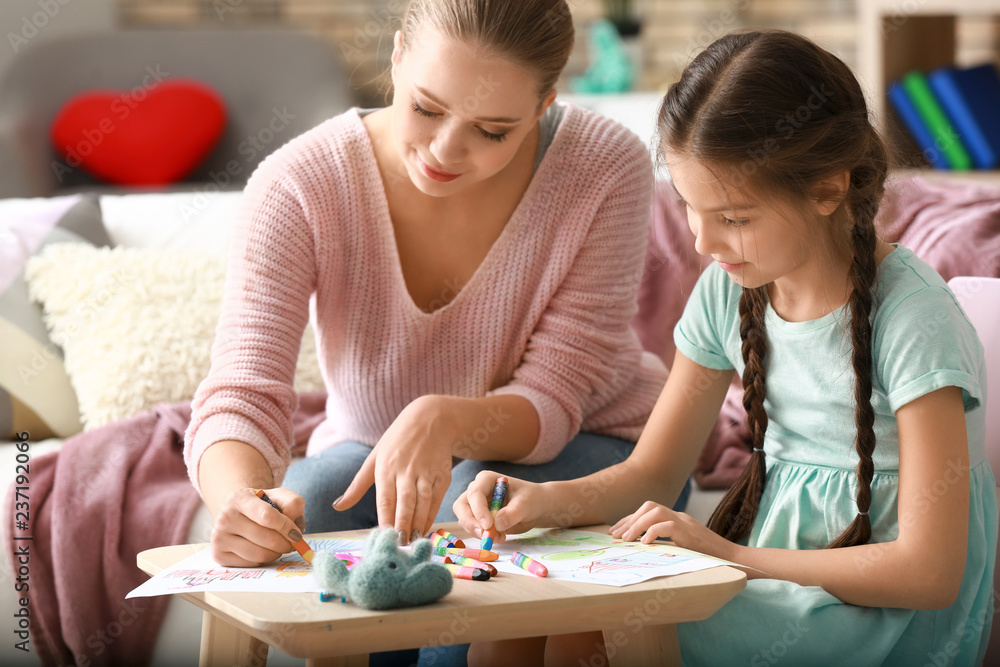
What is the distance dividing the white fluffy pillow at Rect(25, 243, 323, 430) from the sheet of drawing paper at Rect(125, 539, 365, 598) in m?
0.82

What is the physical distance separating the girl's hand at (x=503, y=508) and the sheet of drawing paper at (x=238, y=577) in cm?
11

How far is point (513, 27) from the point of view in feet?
3.69

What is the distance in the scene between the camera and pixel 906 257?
3.35ft

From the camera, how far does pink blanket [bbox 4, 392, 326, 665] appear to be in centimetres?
141

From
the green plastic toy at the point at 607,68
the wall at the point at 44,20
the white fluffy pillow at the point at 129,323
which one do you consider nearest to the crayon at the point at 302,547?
the white fluffy pillow at the point at 129,323

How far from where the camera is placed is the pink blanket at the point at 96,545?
4.64 feet

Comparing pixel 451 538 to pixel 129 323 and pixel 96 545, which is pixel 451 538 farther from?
pixel 129 323

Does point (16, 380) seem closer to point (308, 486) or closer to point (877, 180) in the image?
point (308, 486)

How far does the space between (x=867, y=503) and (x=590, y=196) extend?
542 mm

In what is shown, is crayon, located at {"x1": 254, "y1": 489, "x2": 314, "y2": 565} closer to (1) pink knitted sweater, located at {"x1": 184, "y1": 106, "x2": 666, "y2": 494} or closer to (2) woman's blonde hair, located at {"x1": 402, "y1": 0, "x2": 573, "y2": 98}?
(1) pink knitted sweater, located at {"x1": 184, "y1": 106, "x2": 666, "y2": 494}

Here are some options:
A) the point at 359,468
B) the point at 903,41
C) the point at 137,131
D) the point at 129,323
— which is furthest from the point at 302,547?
the point at 137,131

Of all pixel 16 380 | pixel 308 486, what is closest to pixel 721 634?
pixel 308 486

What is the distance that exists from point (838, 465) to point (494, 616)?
0.48m

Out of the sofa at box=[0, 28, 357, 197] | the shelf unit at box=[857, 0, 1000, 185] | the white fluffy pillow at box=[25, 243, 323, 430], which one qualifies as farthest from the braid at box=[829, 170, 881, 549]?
the sofa at box=[0, 28, 357, 197]
